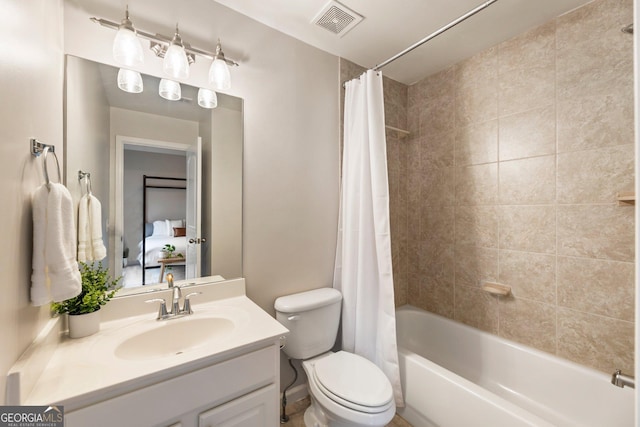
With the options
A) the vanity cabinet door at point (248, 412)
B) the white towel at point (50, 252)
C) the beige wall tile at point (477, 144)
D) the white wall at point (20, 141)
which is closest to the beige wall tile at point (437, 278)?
the beige wall tile at point (477, 144)

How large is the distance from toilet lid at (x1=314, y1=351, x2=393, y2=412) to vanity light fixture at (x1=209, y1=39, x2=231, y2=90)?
157cm

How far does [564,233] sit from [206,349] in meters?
1.94

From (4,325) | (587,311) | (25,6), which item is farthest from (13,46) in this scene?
(587,311)

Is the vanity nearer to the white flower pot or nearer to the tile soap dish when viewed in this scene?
the white flower pot

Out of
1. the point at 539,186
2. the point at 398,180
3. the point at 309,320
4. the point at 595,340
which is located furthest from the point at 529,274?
the point at 309,320

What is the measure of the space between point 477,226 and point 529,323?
0.67 m

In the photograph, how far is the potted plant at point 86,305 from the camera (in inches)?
37.8

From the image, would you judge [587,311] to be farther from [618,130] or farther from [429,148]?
[429,148]

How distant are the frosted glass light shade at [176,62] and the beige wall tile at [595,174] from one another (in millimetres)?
2102

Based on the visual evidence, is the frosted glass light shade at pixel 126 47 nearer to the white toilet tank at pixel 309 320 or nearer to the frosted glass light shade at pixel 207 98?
the frosted glass light shade at pixel 207 98

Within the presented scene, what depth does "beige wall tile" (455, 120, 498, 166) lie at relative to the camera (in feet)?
5.80

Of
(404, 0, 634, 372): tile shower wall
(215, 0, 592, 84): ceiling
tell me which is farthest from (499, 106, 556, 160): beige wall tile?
(215, 0, 592, 84): ceiling

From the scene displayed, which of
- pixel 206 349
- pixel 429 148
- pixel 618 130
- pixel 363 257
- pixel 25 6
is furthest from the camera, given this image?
pixel 429 148

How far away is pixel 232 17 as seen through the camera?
143 centimetres
